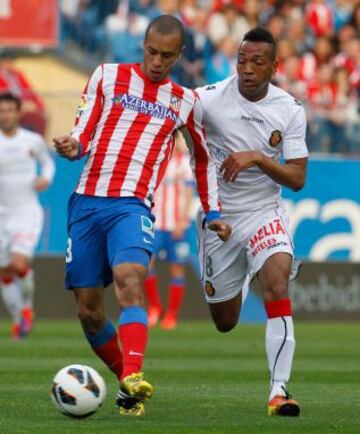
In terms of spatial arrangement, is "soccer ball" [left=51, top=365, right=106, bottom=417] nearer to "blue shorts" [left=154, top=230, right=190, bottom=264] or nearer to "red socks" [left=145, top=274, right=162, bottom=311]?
"red socks" [left=145, top=274, right=162, bottom=311]

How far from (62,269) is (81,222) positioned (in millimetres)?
10487

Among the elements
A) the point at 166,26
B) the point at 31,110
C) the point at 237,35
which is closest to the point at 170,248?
the point at 31,110

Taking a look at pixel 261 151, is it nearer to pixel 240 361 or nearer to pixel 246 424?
pixel 246 424

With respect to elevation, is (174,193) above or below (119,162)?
below

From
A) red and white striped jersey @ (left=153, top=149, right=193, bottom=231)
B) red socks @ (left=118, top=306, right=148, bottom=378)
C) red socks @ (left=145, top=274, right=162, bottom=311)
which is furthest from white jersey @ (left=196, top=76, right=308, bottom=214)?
red and white striped jersey @ (left=153, top=149, right=193, bottom=231)

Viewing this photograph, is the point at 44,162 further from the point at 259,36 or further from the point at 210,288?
the point at 259,36

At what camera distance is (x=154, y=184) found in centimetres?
837

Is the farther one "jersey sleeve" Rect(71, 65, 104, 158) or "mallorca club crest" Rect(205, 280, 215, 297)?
"mallorca club crest" Rect(205, 280, 215, 297)

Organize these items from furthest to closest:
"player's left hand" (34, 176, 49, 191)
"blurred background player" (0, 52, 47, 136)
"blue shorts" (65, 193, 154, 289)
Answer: "blurred background player" (0, 52, 47, 136) → "player's left hand" (34, 176, 49, 191) → "blue shorts" (65, 193, 154, 289)

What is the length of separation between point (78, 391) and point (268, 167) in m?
1.76

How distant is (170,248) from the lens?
18.3m

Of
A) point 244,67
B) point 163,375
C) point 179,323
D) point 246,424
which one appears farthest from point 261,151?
point 179,323

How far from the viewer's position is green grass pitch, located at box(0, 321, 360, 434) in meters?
7.59

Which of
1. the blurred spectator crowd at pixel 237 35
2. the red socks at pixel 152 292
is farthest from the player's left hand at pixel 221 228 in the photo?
the blurred spectator crowd at pixel 237 35
